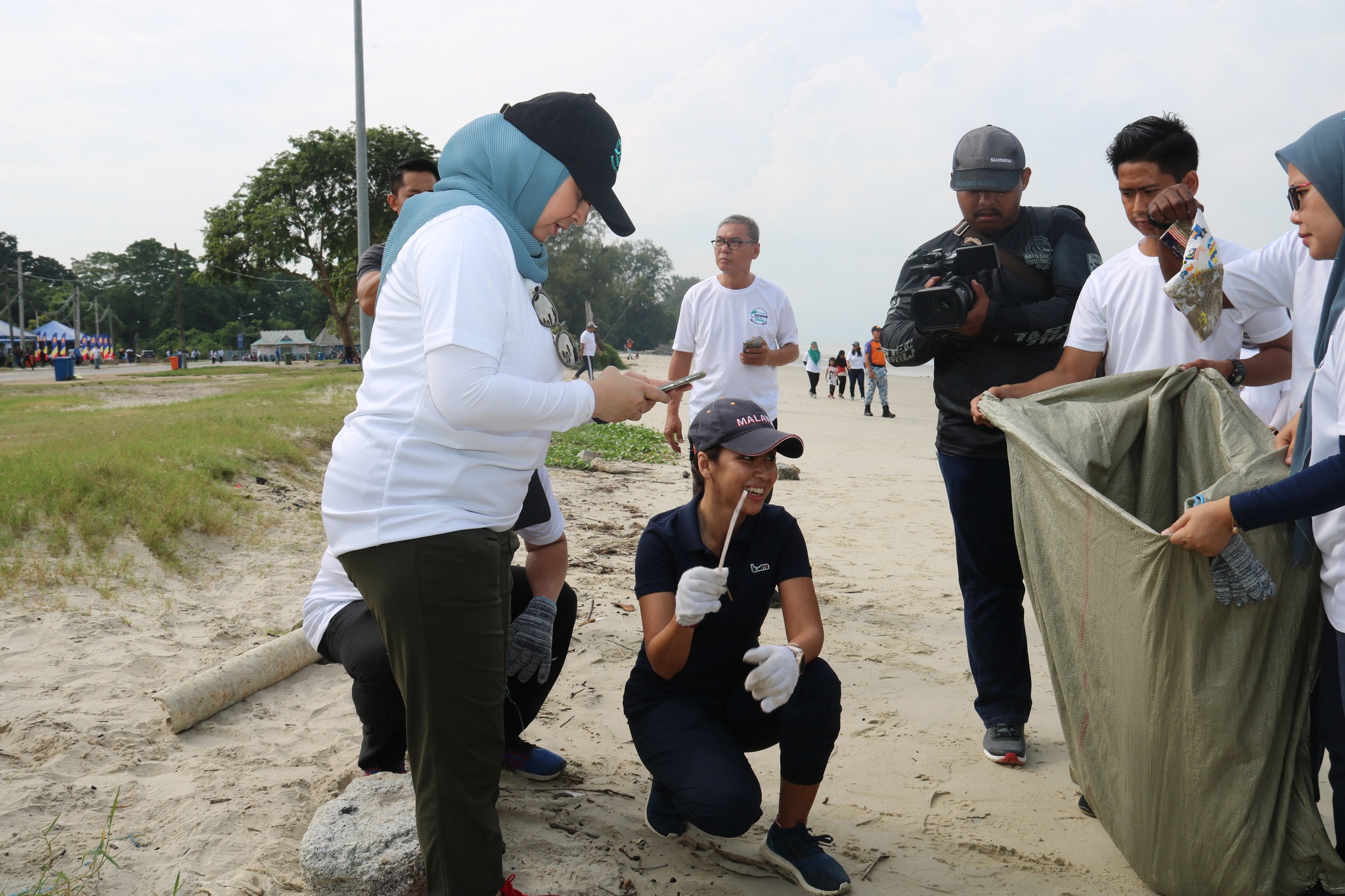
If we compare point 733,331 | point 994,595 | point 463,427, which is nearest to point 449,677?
point 463,427

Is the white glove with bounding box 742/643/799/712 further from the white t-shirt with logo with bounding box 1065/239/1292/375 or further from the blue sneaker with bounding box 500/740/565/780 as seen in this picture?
the white t-shirt with logo with bounding box 1065/239/1292/375

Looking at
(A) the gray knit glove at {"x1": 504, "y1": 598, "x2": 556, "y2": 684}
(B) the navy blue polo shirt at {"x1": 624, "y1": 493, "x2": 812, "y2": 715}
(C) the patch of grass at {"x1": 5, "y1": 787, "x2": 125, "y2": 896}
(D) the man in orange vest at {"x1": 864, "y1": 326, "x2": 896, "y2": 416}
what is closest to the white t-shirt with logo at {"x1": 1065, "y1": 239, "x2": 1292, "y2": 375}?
(B) the navy blue polo shirt at {"x1": 624, "y1": 493, "x2": 812, "y2": 715}

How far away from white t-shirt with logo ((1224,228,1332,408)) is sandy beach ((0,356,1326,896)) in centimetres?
138

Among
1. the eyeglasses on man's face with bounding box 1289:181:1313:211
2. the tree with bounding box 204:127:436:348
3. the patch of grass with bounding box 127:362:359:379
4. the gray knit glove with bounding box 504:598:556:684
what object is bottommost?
the patch of grass with bounding box 127:362:359:379

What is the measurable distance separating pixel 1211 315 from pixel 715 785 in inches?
72.1

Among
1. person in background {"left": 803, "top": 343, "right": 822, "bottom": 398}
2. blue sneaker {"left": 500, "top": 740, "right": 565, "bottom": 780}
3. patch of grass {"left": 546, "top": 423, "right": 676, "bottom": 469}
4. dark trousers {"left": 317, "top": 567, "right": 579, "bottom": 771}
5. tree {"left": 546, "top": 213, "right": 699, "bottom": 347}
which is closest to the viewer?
dark trousers {"left": 317, "top": 567, "right": 579, "bottom": 771}

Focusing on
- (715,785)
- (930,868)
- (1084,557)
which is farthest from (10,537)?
(1084,557)

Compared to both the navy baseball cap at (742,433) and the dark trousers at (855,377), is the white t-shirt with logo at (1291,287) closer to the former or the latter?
the navy baseball cap at (742,433)

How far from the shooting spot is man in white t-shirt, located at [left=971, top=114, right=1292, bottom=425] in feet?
8.78

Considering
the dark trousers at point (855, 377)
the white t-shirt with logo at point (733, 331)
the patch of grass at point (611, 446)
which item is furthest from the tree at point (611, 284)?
the white t-shirt with logo at point (733, 331)

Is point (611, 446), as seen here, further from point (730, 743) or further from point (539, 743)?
point (730, 743)

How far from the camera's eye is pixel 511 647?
2762 millimetres

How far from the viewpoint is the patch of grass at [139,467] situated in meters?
4.79

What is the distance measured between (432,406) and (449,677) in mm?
541
